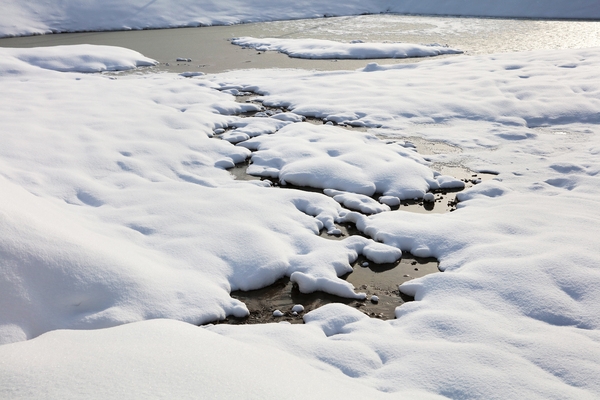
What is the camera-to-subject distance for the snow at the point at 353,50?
12.2 metres

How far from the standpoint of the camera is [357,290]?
145 inches

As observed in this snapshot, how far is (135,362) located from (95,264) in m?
1.17

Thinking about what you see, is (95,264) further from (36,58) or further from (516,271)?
(36,58)

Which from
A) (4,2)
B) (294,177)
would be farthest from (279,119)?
(4,2)

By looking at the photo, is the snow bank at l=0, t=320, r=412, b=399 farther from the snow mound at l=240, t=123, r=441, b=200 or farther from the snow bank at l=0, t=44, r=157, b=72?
the snow bank at l=0, t=44, r=157, b=72

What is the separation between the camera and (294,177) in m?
5.36

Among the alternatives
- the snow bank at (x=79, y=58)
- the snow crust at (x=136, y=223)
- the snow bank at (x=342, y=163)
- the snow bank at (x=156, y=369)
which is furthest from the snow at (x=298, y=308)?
the snow bank at (x=79, y=58)

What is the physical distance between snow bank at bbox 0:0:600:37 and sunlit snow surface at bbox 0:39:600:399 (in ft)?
33.8

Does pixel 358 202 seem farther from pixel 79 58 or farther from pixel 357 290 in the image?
pixel 79 58

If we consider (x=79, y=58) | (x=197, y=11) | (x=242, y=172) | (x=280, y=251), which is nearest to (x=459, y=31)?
(x=197, y=11)

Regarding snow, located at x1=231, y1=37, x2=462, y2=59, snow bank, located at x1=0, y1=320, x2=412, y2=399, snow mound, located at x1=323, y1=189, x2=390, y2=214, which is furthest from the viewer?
snow, located at x1=231, y1=37, x2=462, y2=59

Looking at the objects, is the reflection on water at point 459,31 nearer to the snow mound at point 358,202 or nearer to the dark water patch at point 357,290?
the snow mound at point 358,202

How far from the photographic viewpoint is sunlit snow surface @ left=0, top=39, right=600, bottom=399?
251 centimetres

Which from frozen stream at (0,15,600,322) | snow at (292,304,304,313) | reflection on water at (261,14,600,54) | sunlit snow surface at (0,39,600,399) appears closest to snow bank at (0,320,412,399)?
sunlit snow surface at (0,39,600,399)
